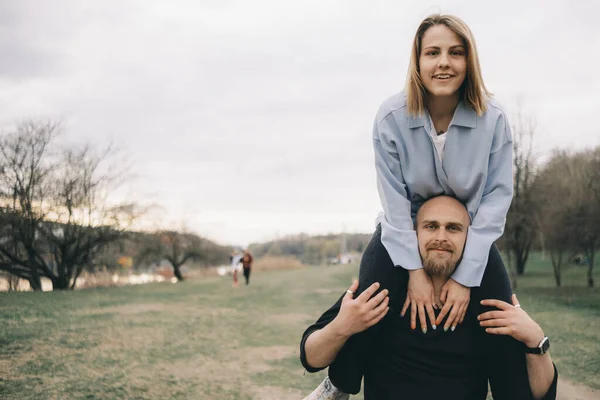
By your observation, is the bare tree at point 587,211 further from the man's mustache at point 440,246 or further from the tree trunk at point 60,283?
the tree trunk at point 60,283

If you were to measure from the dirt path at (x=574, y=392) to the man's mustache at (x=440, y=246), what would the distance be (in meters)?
5.15

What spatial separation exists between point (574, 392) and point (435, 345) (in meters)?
5.56

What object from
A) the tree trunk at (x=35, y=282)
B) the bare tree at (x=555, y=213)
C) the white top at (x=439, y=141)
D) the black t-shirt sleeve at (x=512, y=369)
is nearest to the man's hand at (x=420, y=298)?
the black t-shirt sleeve at (x=512, y=369)

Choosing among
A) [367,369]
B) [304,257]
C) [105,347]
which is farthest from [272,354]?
[304,257]

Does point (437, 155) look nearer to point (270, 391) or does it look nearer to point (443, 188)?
point (443, 188)

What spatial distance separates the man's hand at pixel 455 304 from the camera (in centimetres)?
204

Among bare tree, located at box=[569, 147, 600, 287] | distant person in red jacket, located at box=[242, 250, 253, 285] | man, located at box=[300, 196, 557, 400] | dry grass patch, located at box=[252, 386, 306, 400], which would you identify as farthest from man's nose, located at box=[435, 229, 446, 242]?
distant person in red jacket, located at box=[242, 250, 253, 285]

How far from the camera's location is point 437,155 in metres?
2.24

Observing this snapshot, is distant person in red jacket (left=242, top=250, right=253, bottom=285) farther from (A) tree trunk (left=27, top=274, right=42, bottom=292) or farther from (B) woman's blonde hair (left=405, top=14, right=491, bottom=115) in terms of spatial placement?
(B) woman's blonde hair (left=405, top=14, right=491, bottom=115)

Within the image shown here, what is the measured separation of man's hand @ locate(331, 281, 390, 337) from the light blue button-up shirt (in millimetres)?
208

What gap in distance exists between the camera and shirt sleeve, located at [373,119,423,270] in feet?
6.98

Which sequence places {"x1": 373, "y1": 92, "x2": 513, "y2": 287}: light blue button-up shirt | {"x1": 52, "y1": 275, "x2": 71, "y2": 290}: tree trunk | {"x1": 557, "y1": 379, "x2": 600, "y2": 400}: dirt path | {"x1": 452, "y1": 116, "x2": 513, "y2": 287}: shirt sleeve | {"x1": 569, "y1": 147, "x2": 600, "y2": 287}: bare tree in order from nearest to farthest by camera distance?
{"x1": 452, "y1": 116, "x2": 513, "y2": 287}: shirt sleeve → {"x1": 373, "y1": 92, "x2": 513, "y2": 287}: light blue button-up shirt → {"x1": 557, "y1": 379, "x2": 600, "y2": 400}: dirt path → {"x1": 569, "y1": 147, "x2": 600, "y2": 287}: bare tree → {"x1": 52, "y1": 275, "x2": 71, "y2": 290}: tree trunk

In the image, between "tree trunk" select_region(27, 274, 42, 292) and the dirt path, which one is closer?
the dirt path

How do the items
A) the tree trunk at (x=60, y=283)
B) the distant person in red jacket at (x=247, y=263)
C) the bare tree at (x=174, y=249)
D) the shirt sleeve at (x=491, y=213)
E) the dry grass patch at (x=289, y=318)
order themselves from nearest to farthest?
the shirt sleeve at (x=491, y=213) < the dry grass patch at (x=289, y=318) < the tree trunk at (x=60, y=283) < the distant person in red jacket at (x=247, y=263) < the bare tree at (x=174, y=249)
